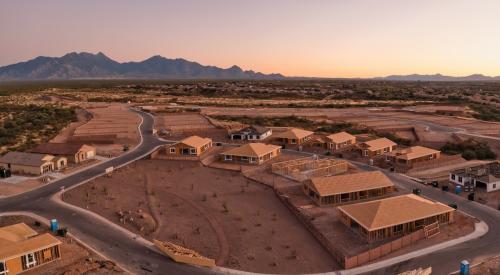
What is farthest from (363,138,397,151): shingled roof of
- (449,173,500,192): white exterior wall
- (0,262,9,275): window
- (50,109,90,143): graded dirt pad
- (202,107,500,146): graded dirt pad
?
(50,109,90,143): graded dirt pad

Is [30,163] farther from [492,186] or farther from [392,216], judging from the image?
[492,186]

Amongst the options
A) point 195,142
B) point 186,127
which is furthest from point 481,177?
point 186,127

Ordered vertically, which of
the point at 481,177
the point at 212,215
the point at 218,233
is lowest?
the point at 218,233

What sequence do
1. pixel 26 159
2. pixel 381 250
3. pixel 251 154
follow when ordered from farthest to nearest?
pixel 251 154 → pixel 26 159 → pixel 381 250

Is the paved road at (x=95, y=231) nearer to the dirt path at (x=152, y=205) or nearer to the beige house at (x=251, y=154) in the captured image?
the dirt path at (x=152, y=205)

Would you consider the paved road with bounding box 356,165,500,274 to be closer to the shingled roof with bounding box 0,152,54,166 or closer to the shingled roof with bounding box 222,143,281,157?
the shingled roof with bounding box 222,143,281,157

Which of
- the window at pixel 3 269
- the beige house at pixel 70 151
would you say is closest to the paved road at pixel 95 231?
the beige house at pixel 70 151
